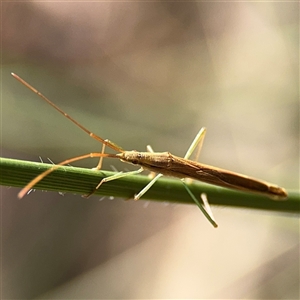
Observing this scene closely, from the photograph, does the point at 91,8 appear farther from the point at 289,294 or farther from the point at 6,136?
the point at 289,294

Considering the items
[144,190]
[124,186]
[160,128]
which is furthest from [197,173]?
[160,128]

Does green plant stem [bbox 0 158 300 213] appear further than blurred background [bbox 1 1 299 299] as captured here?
No

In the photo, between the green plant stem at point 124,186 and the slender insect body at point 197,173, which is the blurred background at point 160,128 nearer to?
the slender insect body at point 197,173

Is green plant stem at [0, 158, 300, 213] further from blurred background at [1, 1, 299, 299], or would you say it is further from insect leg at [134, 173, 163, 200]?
blurred background at [1, 1, 299, 299]

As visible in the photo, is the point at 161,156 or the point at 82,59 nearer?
the point at 161,156

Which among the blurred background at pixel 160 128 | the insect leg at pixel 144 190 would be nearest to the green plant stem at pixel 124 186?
the insect leg at pixel 144 190

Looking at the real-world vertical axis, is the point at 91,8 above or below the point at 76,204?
above

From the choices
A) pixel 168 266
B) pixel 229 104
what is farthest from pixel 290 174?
pixel 168 266

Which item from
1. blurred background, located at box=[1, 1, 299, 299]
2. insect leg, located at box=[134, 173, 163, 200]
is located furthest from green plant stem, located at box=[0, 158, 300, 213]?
blurred background, located at box=[1, 1, 299, 299]
